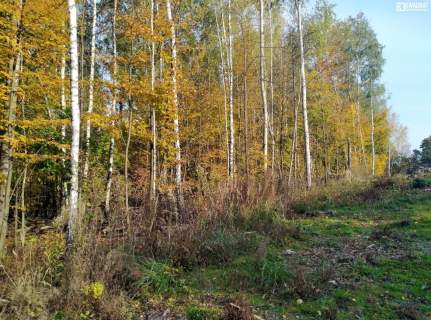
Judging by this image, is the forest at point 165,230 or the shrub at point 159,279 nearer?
the forest at point 165,230

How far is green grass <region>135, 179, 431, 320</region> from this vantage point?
148 inches

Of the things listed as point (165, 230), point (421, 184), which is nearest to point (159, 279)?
point (165, 230)

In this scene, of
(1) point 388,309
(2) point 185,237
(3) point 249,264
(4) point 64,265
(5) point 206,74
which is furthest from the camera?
(5) point 206,74

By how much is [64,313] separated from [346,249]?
4.34m

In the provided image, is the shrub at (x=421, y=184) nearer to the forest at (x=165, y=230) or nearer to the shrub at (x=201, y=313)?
the forest at (x=165, y=230)

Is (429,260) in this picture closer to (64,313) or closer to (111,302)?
(111,302)

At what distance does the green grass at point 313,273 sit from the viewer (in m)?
3.75

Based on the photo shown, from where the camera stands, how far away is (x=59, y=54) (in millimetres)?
7926

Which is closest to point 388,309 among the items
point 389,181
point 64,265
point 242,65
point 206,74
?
point 64,265

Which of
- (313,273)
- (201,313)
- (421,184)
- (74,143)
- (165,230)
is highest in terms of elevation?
(74,143)

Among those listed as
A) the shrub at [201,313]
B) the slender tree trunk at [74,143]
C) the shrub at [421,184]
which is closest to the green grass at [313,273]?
the shrub at [201,313]

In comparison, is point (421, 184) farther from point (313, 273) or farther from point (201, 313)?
point (201, 313)

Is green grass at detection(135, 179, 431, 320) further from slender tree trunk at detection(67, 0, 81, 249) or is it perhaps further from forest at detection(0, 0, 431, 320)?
slender tree trunk at detection(67, 0, 81, 249)

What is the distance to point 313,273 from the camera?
4.52m
